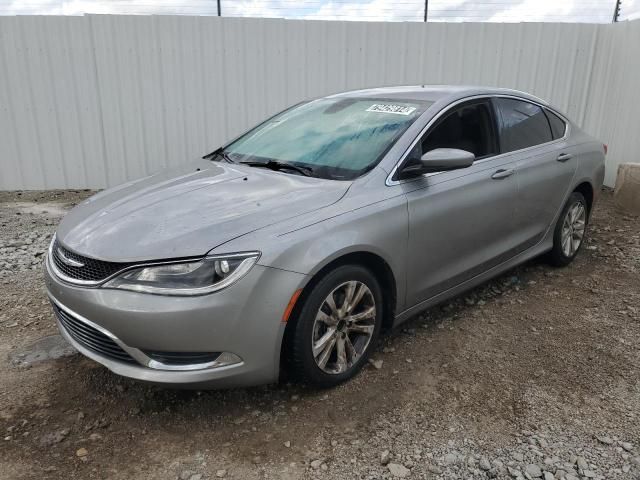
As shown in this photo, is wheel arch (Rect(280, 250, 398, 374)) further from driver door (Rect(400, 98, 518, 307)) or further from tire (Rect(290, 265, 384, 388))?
driver door (Rect(400, 98, 518, 307))

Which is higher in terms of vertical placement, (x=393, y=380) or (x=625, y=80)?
(x=625, y=80)

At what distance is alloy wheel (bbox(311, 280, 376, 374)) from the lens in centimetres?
278

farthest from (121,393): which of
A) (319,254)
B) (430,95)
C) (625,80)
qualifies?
(625,80)

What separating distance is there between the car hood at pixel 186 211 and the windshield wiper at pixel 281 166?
0.22ft

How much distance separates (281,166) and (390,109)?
2.79 feet

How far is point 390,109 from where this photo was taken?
358 cm

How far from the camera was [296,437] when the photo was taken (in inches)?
103

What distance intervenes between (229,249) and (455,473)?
1432 millimetres

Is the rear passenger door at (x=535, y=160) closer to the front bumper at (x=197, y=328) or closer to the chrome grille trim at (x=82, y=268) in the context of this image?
the front bumper at (x=197, y=328)

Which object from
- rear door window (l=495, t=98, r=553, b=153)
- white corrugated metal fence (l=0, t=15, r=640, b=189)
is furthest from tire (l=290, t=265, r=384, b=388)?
white corrugated metal fence (l=0, t=15, r=640, b=189)

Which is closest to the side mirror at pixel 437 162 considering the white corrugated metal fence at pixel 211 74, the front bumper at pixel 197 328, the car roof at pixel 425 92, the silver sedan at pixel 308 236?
the silver sedan at pixel 308 236

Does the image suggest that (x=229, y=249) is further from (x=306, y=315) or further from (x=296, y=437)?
(x=296, y=437)

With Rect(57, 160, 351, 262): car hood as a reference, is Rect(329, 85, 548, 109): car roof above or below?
above

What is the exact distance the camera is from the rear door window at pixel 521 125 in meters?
3.97
